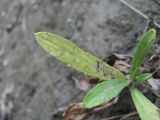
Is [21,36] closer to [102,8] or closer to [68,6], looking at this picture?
[68,6]

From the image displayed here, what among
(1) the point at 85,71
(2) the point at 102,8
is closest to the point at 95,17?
(2) the point at 102,8

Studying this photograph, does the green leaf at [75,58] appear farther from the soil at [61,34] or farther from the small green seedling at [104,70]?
the soil at [61,34]

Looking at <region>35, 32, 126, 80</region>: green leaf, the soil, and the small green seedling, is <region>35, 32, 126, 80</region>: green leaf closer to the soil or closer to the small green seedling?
the small green seedling

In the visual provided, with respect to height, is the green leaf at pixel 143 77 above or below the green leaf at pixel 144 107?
above

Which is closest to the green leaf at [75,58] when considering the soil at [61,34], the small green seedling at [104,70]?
the small green seedling at [104,70]

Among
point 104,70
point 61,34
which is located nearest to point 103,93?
point 104,70

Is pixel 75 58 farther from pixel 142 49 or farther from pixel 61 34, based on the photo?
pixel 61 34

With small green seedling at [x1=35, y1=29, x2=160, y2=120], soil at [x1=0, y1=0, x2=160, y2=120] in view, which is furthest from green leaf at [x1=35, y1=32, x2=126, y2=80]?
soil at [x1=0, y1=0, x2=160, y2=120]
